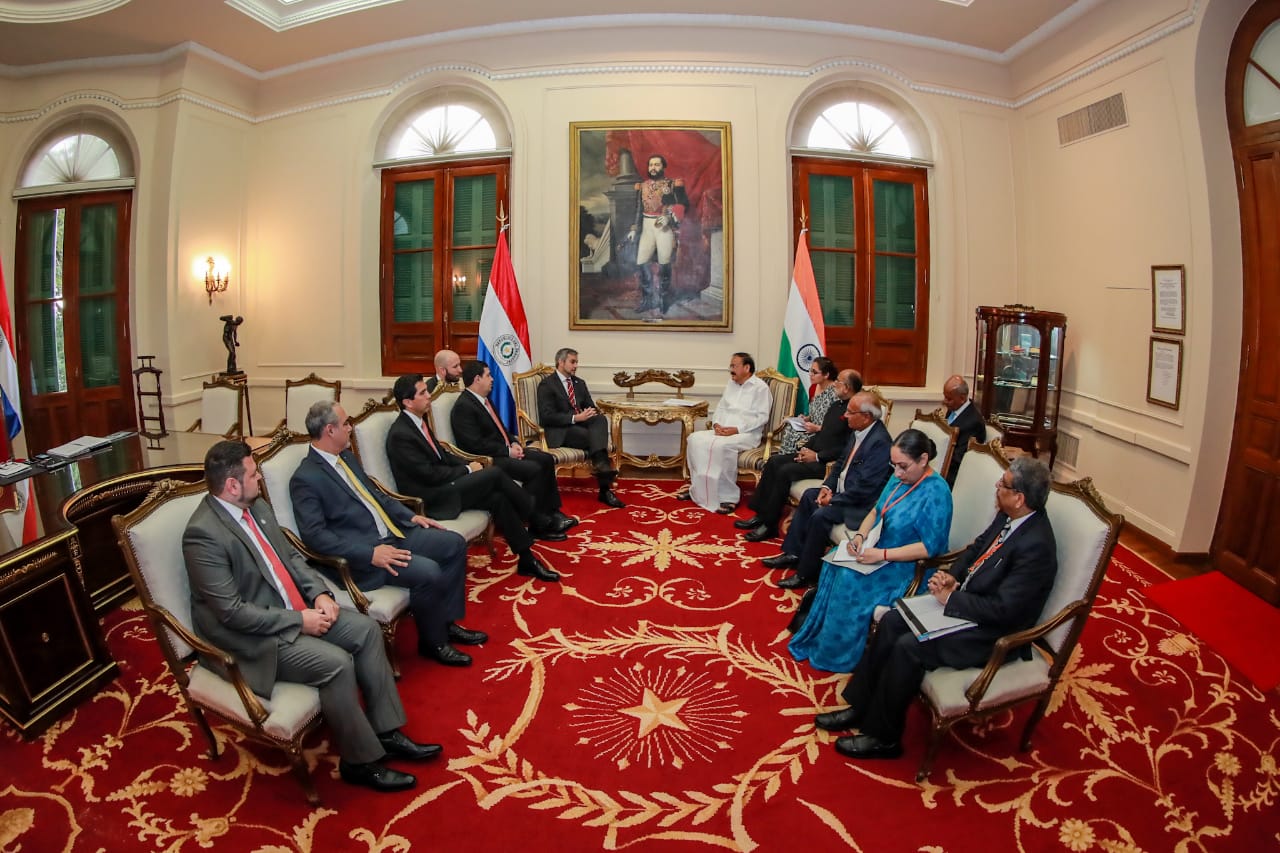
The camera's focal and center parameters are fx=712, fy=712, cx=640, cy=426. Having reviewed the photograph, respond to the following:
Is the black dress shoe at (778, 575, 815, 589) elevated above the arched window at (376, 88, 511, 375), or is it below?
below

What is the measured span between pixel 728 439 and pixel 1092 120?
4050 millimetres

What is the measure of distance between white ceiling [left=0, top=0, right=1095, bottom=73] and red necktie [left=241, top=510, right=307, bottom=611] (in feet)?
A: 17.5

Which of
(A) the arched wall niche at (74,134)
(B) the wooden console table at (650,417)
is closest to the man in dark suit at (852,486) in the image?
(B) the wooden console table at (650,417)

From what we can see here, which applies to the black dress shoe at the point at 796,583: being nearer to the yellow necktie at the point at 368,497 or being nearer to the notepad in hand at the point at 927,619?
the notepad in hand at the point at 927,619

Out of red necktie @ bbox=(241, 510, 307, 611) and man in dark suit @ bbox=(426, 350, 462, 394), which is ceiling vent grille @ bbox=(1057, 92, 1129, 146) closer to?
man in dark suit @ bbox=(426, 350, 462, 394)

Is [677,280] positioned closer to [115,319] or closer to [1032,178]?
[1032,178]

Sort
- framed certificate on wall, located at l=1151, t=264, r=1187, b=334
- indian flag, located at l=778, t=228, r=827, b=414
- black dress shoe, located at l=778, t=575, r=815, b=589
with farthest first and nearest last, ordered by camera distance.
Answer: indian flag, located at l=778, t=228, r=827, b=414, framed certificate on wall, located at l=1151, t=264, r=1187, b=334, black dress shoe, located at l=778, t=575, r=815, b=589

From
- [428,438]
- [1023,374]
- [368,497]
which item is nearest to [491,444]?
[428,438]

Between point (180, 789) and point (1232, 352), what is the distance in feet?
21.3

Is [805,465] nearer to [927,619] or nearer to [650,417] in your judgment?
[650,417]

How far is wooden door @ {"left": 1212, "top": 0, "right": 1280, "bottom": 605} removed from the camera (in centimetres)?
457

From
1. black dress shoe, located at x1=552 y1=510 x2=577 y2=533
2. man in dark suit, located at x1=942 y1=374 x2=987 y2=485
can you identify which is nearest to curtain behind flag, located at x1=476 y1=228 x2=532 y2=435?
black dress shoe, located at x1=552 y1=510 x2=577 y2=533

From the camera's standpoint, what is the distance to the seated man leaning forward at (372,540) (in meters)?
3.41

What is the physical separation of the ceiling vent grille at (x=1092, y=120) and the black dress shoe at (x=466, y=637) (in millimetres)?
6120
